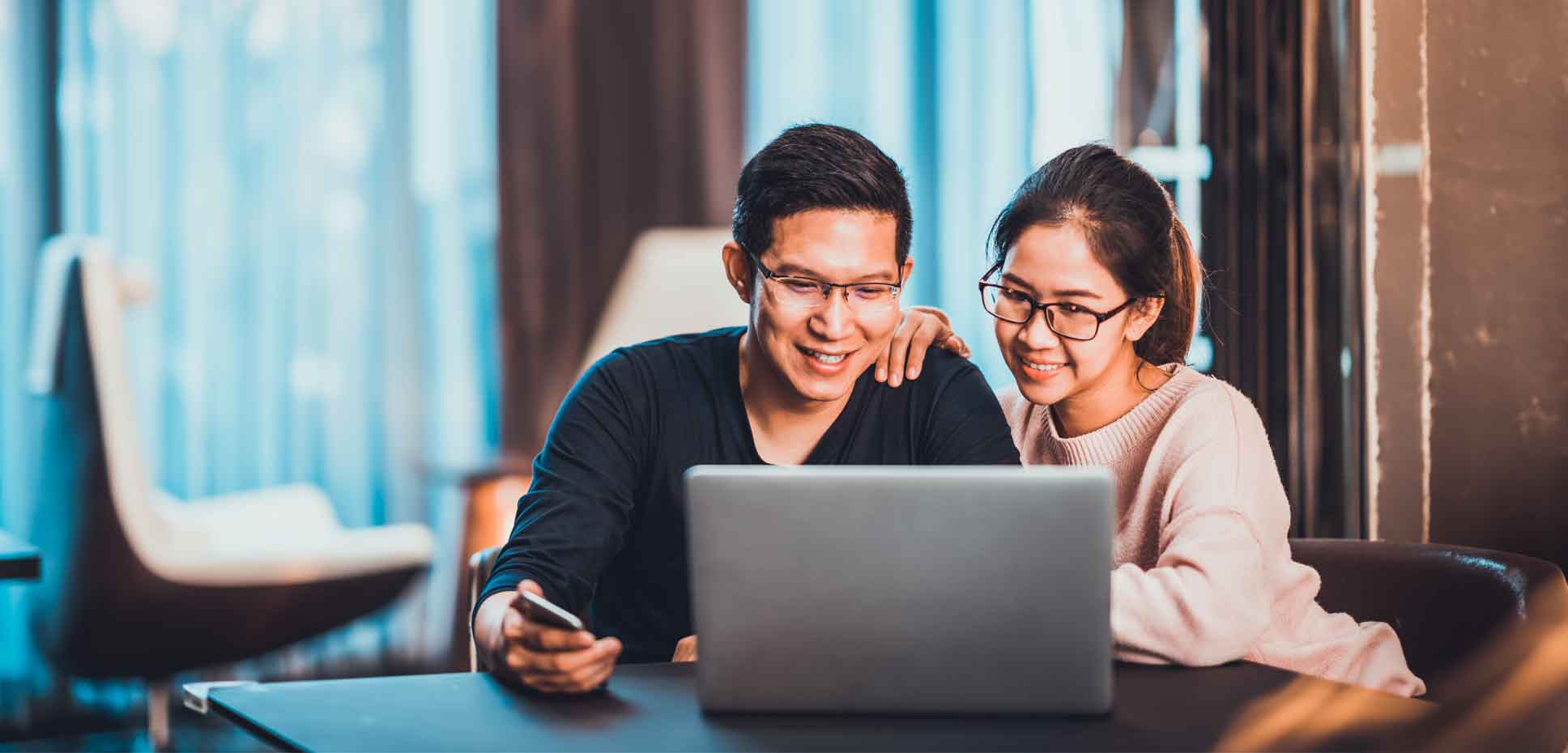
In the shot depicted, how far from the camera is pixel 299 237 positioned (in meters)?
3.49

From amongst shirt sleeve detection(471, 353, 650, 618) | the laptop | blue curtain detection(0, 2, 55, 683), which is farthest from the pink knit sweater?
blue curtain detection(0, 2, 55, 683)

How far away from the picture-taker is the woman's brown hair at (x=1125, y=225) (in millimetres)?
1616

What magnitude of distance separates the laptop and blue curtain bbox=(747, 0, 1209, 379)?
300 cm

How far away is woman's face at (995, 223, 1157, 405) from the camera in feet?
5.24

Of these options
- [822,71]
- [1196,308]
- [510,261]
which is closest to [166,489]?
[510,261]

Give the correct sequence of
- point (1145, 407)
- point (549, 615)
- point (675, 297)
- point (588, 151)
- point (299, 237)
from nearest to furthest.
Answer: point (549, 615) < point (1145, 407) < point (675, 297) < point (299, 237) < point (588, 151)

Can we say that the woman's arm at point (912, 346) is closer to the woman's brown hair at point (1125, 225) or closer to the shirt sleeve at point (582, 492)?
the woman's brown hair at point (1125, 225)

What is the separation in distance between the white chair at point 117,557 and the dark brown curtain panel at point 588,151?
96 centimetres

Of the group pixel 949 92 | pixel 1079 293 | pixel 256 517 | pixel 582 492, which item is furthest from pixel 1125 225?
pixel 949 92

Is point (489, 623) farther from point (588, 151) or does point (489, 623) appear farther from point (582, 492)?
point (588, 151)

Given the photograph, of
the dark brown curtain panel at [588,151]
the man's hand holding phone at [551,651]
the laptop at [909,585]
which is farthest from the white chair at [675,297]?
the laptop at [909,585]

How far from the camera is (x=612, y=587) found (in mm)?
1709

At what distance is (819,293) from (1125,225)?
1.17ft

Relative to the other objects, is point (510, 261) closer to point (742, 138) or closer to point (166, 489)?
point (742, 138)
